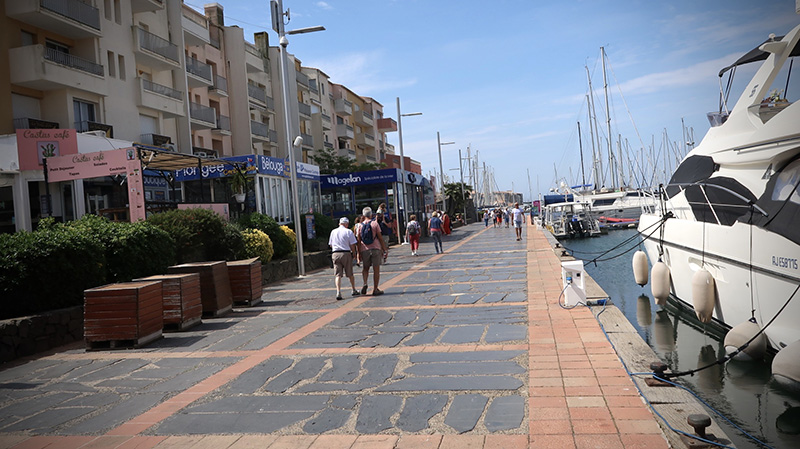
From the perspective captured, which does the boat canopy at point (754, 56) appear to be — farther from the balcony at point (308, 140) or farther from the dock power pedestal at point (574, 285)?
the balcony at point (308, 140)

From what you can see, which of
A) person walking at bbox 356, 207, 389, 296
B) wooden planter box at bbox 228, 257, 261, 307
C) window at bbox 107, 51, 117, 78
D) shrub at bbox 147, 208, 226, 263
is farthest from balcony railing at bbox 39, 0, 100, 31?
person walking at bbox 356, 207, 389, 296

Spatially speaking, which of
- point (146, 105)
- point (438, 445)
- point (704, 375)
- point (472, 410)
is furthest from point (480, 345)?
point (146, 105)

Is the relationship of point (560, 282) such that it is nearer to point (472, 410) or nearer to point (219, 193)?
point (472, 410)

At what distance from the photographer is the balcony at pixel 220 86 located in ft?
125

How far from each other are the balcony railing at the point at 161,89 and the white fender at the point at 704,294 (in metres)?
26.2

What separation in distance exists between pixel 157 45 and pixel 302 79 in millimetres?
24036

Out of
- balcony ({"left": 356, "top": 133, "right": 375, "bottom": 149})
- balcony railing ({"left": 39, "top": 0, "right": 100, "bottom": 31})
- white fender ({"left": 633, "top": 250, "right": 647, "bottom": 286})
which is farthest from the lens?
balcony ({"left": 356, "top": 133, "right": 375, "bottom": 149})

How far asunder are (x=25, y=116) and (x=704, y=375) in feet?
81.4

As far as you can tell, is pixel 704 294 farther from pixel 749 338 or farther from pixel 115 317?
pixel 115 317

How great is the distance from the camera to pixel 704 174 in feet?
35.9

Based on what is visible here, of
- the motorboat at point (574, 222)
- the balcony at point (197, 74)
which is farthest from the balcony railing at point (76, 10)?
the motorboat at point (574, 222)

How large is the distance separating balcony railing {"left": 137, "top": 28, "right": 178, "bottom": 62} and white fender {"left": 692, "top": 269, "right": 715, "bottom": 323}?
27379 millimetres

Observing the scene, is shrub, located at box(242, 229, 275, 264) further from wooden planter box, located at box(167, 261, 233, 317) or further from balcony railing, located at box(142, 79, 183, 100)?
balcony railing, located at box(142, 79, 183, 100)

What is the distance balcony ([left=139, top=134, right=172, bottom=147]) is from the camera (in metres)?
28.5
